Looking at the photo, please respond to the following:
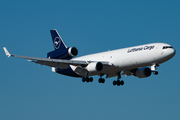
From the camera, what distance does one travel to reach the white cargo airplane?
48781 millimetres

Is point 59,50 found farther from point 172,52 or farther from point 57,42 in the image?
point 172,52

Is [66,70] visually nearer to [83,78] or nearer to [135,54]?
[83,78]

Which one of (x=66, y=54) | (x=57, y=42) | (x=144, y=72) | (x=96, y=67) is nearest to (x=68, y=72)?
(x=66, y=54)

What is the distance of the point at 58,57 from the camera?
57750mm

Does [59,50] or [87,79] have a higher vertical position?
[59,50]

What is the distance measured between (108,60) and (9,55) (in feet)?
48.2

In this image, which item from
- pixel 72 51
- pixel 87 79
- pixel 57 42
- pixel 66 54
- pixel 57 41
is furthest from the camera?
pixel 57 41

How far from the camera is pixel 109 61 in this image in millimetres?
53094

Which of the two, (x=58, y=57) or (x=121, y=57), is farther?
(x=58, y=57)

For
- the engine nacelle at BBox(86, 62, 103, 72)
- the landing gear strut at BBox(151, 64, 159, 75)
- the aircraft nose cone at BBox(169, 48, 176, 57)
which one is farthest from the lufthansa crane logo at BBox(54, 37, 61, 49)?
the aircraft nose cone at BBox(169, 48, 176, 57)

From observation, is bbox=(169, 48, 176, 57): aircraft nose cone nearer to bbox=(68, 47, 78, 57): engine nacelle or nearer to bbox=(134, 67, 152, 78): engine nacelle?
bbox=(134, 67, 152, 78): engine nacelle

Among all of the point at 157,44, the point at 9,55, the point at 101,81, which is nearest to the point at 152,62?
the point at 157,44

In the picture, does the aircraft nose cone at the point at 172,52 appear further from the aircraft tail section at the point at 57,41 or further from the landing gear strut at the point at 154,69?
the aircraft tail section at the point at 57,41

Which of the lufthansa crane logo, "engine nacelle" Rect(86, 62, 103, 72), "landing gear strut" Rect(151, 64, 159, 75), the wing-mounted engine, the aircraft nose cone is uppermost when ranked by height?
the lufthansa crane logo
